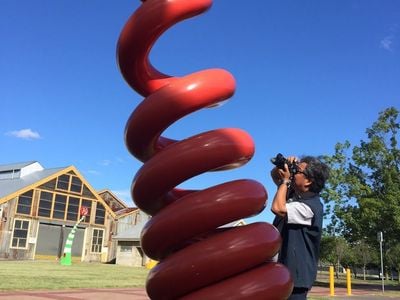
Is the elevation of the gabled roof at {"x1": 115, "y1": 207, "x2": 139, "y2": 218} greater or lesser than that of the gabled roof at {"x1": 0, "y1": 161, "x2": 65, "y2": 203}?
lesser

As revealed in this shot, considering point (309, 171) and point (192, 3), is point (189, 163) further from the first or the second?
point (192, 3)

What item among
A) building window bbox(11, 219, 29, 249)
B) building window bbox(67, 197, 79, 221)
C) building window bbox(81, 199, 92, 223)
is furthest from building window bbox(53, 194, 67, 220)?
building window bbox(11, 219, 29, 249)

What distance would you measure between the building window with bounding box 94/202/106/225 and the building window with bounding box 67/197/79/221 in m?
2.57

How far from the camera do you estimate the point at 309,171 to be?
3.88m

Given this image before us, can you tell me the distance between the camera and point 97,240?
4897 centimetres

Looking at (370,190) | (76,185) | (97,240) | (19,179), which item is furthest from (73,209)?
(370,190)

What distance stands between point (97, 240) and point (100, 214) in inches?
100

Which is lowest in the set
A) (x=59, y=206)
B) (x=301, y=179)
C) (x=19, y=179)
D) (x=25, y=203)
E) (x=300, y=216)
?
(x=300, y=216)

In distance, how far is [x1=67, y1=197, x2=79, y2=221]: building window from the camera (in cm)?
4653

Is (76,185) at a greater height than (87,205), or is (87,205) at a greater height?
(76,185)

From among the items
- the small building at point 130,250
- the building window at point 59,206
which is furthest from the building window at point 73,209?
the small building at point 130,250

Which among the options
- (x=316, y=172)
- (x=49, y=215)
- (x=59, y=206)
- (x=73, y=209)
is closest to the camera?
(x=316, y=172)

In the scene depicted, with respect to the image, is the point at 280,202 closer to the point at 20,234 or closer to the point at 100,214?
the point at 20,234

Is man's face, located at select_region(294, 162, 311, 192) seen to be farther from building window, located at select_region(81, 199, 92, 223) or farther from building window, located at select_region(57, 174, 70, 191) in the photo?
building window, located at select_region(81, 199, 92, 223)
